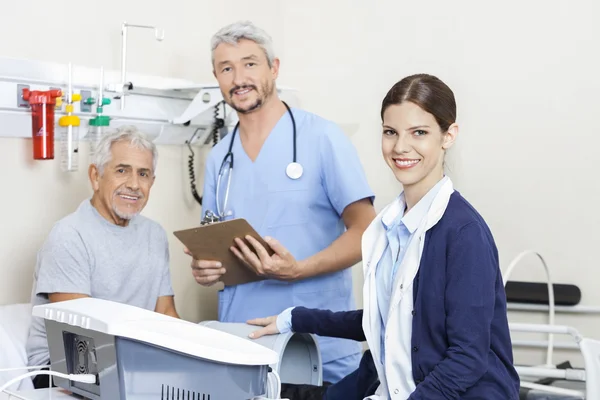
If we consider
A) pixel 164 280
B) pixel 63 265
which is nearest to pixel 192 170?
pixel 164 280

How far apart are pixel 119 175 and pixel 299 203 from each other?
1.74 ft

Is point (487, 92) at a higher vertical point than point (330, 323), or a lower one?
higher

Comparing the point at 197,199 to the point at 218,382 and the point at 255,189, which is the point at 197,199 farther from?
the point at 218,382

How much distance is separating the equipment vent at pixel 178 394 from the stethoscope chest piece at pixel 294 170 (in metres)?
1.14

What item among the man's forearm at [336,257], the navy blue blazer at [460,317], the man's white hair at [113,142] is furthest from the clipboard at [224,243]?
the navy blue blazer at [460,317]

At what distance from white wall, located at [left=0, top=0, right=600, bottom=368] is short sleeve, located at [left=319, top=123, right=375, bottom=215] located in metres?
0.54

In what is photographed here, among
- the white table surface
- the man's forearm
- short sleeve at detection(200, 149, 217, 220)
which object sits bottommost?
the white table surface

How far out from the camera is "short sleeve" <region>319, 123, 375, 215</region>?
2396 mm

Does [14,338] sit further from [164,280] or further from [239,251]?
[239,251]

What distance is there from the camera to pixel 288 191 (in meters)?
2.44

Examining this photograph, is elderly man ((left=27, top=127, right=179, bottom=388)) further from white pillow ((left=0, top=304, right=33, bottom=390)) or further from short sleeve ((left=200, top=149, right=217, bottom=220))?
short sleeve ((left=200, top=149, right=217, bottom=220))

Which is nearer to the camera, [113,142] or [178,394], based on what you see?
[178,394]

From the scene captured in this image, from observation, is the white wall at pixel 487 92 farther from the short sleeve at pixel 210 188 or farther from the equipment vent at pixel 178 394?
the equipment vent at pixel 178 394

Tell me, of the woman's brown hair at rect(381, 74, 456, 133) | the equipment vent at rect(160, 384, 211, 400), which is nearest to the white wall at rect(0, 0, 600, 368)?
the woman's brown hair at rect(381, 74, 456, 133)
